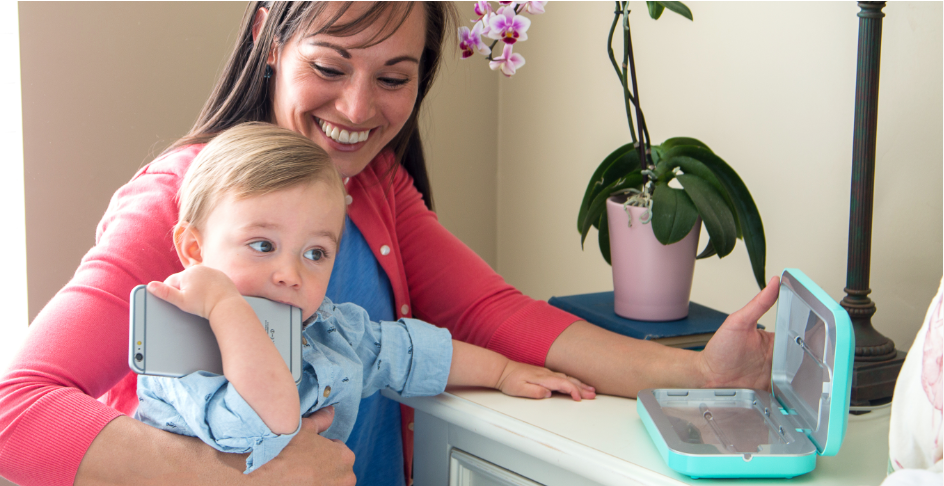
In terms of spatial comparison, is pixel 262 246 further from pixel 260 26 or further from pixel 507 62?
pixel 507 62

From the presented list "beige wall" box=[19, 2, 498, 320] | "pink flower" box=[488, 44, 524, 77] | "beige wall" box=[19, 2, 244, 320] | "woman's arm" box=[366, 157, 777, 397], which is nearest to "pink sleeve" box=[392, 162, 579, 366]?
"woman's arm" box=[366, 157, 777, 397]

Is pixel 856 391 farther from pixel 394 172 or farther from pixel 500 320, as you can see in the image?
pixel 394 172

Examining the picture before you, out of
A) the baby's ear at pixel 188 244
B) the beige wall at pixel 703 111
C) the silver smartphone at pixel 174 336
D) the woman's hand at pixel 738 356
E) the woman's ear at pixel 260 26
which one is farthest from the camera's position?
the beige wall at pixel 703 111

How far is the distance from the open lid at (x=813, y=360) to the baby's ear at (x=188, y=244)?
23.0 inches

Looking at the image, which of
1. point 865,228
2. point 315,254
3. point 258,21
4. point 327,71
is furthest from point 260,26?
point 865,228

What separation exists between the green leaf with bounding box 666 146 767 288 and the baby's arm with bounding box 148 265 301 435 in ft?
2.26

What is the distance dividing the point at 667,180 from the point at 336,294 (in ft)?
1.67

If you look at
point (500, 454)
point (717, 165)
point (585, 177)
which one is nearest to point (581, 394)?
point (500, 454)

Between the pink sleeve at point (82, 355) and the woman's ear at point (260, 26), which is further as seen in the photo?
the woman's ear at point (260, 26)

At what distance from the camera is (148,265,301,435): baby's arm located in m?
0.60

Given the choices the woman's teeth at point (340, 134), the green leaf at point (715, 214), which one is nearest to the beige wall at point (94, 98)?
the woman's teeth at point (340, 134)

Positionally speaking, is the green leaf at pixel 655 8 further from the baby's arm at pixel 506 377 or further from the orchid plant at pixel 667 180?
the baby's arm at pixel 506 377

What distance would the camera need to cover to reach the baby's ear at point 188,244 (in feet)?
2.29

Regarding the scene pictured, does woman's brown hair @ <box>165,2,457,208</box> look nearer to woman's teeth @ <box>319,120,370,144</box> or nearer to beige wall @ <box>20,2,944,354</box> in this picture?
woman's teeth @ <box>319,120,370,144</box>
